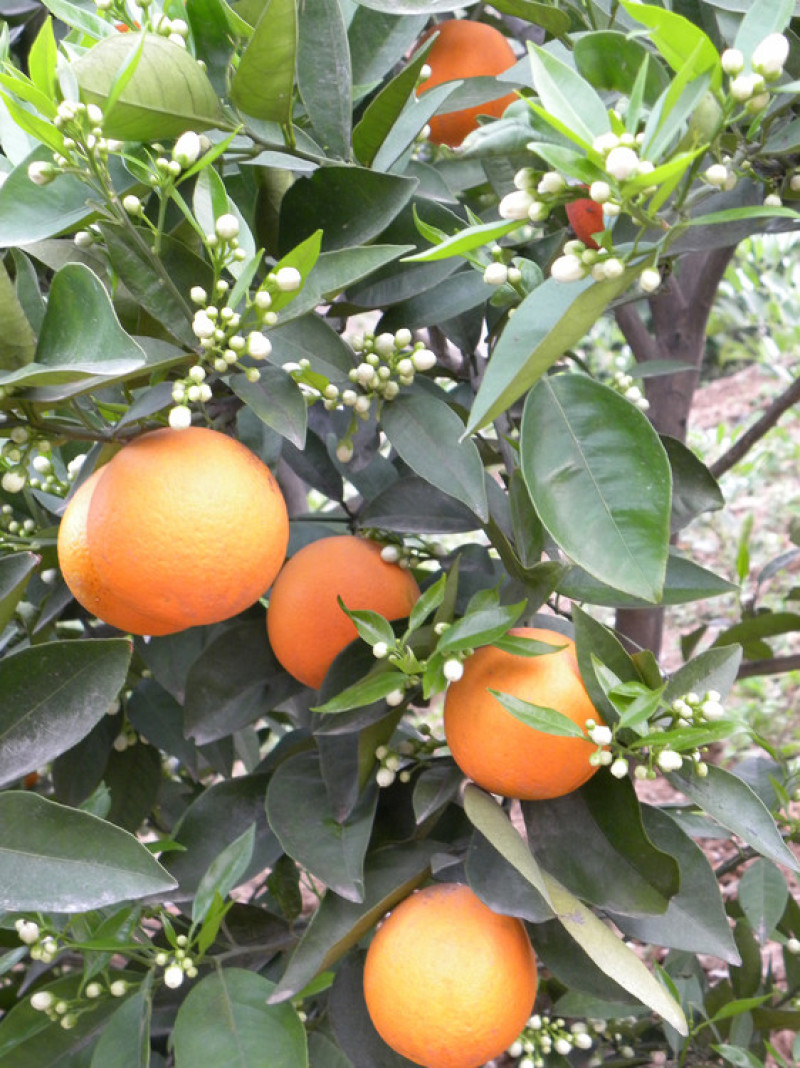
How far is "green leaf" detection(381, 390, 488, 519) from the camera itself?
30.5 inches

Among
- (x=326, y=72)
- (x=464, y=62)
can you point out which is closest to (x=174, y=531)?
(x=326, y=72)

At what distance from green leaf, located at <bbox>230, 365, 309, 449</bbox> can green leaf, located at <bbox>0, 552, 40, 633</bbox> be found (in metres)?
0.20

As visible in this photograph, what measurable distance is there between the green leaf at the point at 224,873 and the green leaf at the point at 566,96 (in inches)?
23.3

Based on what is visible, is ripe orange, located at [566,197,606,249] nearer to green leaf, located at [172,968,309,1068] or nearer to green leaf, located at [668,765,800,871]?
green leaf, located at [668,765,800,871]

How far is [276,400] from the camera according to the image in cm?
75

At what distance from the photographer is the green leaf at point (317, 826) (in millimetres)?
810

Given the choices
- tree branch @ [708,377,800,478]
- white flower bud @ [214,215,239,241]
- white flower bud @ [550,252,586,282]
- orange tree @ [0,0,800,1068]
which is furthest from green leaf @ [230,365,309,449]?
tree branch @ [708,377,800,478]

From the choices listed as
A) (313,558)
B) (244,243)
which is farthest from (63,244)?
(313,558)

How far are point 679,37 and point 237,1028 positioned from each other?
0.77 m

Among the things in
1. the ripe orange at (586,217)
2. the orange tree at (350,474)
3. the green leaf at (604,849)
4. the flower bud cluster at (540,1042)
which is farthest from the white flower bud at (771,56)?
the flower bud cluster at (540,1042)

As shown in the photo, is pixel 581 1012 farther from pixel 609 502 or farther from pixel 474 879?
pixel 609 502

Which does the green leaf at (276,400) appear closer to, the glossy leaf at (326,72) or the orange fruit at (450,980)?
the glossy leaf at (326,72)

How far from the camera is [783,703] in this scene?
9.01 feet

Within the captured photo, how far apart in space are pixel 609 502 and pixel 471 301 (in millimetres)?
301
